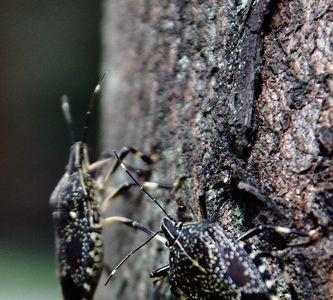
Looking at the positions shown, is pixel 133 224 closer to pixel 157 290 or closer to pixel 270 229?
pixel 157 290

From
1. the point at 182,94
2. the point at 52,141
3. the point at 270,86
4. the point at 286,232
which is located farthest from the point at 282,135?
the point at 52,141

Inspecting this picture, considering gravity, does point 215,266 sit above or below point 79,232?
below

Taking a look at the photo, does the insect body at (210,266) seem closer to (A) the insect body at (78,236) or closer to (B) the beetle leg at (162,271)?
(B) the beetle leg at (162,271)

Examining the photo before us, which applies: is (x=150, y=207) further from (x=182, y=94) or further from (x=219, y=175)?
(x=219, y=175)

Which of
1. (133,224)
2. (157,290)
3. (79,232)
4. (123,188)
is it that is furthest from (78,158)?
(157,290)

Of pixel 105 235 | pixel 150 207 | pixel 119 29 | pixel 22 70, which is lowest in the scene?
pixel 150 207

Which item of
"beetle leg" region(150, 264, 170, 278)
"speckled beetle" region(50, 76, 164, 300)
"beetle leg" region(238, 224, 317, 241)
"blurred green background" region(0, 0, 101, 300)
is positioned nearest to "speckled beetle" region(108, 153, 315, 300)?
"beetle leg" region(238, 224, 317, 241)
